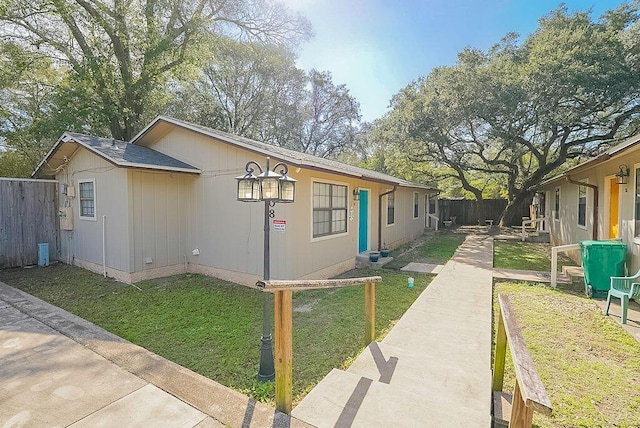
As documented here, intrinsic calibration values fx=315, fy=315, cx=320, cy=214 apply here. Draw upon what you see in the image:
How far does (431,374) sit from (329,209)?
16.0 ft

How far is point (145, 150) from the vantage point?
26.6ft

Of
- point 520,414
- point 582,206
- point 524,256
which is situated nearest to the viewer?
point 520,414

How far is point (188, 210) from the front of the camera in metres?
7.77

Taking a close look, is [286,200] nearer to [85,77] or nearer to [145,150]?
[145,150]

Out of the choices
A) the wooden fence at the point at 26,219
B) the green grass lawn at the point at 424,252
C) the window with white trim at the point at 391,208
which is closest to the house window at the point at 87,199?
the wooden fence at the point at 26,219

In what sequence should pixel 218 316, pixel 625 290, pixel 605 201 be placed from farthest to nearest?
pixel 605 201 → pixel 218 316 → pixel 625 290

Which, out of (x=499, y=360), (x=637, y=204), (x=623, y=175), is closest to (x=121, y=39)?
(x=499, y=360)

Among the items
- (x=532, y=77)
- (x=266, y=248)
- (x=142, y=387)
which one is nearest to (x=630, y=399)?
(x=266, y=248)

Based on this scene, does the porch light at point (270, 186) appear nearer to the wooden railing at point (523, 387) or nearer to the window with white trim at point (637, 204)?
the wooden railing at point (523, 387)

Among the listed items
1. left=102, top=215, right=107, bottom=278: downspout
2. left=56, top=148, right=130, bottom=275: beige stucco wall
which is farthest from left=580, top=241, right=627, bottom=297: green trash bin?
left=102, top=215, right=107, bottom=278: downspout

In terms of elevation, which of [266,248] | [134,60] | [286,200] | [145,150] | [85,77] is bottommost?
[266,248]

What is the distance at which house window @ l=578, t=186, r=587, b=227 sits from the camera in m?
9.32

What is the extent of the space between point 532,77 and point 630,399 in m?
13.3

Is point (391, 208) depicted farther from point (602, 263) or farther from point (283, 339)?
point (283, 339)
